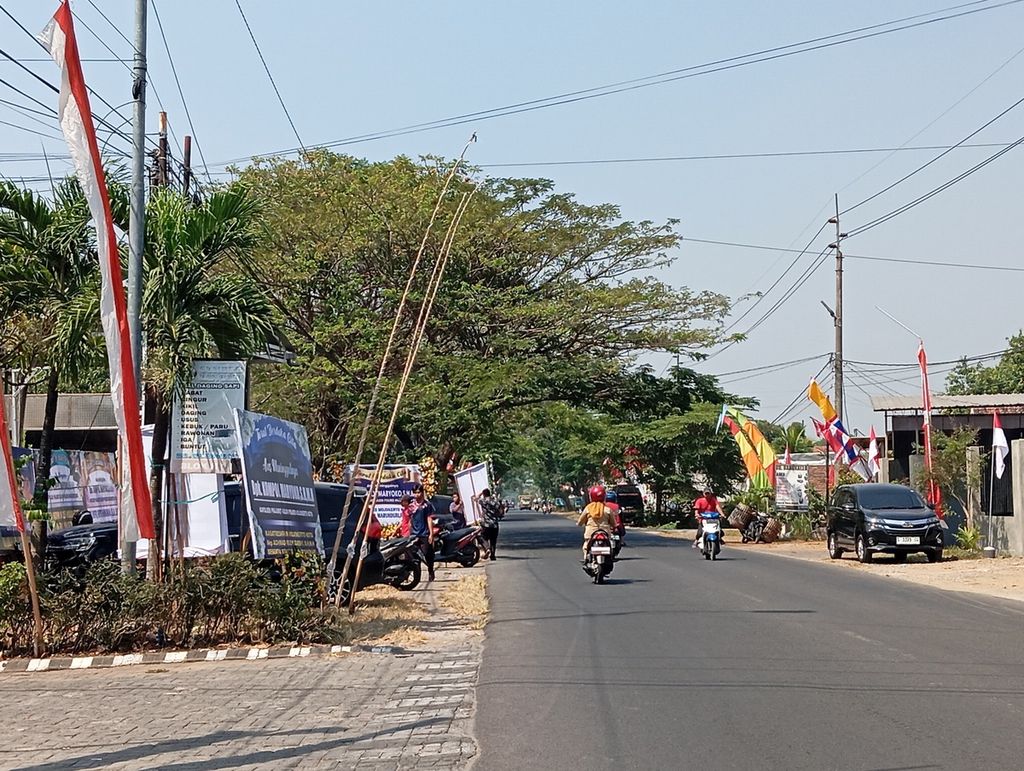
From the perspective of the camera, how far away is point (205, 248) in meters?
13.0

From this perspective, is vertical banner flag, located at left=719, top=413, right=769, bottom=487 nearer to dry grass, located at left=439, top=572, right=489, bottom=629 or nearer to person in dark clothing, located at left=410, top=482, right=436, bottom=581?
person in dark clothing, located at left=410, top=482, right=436, bottom=581

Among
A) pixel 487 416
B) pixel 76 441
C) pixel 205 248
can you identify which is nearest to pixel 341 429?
pixel 487 416

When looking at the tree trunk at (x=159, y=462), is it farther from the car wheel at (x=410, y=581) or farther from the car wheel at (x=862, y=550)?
the car wheel at (x=862, y=550)

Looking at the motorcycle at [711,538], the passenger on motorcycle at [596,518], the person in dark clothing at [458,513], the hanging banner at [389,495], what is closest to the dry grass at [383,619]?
the passenger on motorcycle at [596,518]

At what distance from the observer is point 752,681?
9.51 meters

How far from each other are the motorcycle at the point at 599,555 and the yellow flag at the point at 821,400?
18.4 m

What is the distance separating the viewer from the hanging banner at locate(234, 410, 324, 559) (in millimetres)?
12711

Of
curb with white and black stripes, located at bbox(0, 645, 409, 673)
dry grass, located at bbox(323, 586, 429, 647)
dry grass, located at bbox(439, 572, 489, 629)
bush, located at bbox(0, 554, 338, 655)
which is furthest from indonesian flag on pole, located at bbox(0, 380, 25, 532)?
dry grass, located at bbox(439, 572, 489, 629)

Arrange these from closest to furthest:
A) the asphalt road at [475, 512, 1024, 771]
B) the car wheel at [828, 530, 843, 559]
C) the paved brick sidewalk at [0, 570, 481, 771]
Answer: the asphalt road at [475, 512, 1024, 771], the paved brick sidewalk at [0, 570, 481, 771], the car wheel at [828, 530, 843, 559]

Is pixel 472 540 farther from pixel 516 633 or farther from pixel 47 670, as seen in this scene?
pixel 47 670

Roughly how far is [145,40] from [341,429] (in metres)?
22.9

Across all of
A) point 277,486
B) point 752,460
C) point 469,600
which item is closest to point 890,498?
point 469,600

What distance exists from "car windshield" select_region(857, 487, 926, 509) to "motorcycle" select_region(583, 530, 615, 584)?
910cm

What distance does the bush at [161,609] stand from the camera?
37.2ft
